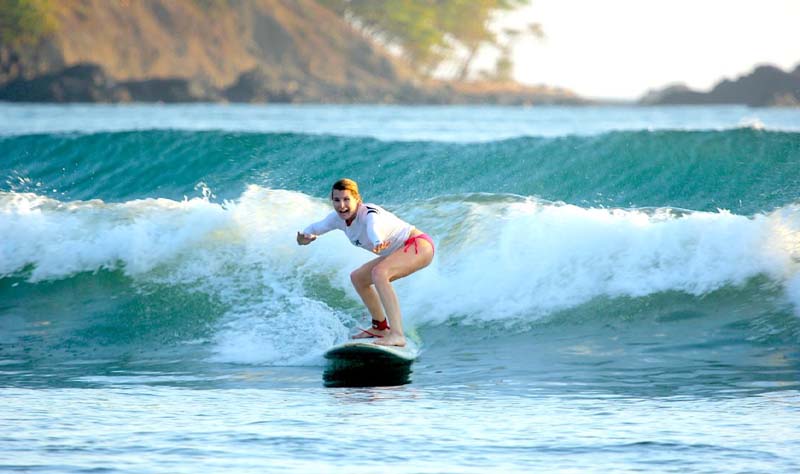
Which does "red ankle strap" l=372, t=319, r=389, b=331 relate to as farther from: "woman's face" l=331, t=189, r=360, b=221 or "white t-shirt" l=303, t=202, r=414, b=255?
"woman's face" l=331, t=189, r=360, b=221

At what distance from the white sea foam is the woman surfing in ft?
3.19

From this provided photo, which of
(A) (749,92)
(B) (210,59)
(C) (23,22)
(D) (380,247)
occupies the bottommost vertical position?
(D) (380,247)

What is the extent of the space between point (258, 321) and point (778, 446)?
5642 millimetres

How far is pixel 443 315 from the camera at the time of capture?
1182 centimetres

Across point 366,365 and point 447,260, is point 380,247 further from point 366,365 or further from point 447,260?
point 447,260

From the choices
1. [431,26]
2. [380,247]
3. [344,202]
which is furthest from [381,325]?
[431,26]

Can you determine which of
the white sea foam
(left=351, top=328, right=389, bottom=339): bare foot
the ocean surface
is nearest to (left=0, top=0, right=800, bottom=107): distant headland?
the ocean surface

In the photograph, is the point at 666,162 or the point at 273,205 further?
the point at 666,162

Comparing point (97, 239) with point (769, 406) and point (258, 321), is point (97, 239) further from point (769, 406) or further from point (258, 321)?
point (769, 406)

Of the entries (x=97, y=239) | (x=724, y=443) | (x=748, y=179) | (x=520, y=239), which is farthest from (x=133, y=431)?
(x=748, y=179)

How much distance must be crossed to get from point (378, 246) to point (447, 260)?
146 inches

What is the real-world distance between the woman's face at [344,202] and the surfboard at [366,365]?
3.44 feet

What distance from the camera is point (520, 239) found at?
1252 centimetres

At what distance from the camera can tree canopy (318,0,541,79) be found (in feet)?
403
